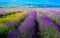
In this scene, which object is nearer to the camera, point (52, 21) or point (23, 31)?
point (23, 31)

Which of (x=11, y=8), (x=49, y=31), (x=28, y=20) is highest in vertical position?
(x=11, y=8)

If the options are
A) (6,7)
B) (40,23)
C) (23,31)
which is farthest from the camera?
(6,7)

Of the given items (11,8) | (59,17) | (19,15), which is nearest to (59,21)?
(59,17)

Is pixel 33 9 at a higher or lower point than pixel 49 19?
higher

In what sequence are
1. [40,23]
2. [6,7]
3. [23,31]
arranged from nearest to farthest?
[23,31]
[40,23]
[6,7]

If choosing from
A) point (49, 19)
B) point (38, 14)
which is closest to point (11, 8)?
point (38, 14)

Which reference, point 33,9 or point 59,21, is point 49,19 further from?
point 33,9
